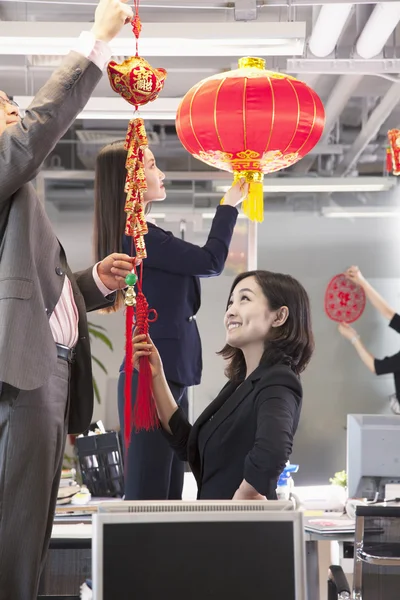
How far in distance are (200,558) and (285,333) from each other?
1.26m

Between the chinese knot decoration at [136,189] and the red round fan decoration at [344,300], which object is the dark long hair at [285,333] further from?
the red round fan decoration at [344,300]

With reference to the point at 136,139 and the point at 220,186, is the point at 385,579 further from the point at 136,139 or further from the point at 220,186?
the point at 220,186

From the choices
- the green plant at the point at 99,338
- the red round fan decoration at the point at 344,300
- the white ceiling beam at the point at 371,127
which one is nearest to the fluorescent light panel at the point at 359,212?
the white ceiling beam at the point at 371,127

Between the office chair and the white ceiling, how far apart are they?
8.06 feet

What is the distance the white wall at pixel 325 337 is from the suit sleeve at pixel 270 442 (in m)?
4.84

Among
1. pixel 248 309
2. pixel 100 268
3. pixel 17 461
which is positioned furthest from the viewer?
pixel 248 309

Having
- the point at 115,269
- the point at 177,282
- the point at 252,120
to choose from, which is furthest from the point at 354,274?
the point at 115,269

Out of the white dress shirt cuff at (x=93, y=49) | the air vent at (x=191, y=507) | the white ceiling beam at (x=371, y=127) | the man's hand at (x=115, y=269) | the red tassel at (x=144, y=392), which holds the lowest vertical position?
the air vent at (x=191, y=507)

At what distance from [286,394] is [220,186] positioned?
507cm

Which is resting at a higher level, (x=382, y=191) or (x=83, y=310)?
(x=382, y=191)

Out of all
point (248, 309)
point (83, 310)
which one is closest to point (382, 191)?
point (248, 309)

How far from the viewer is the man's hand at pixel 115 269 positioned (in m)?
2.13

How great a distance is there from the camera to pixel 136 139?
7.28 feet

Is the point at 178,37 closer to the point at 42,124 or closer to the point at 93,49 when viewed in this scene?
the point at 93,49
